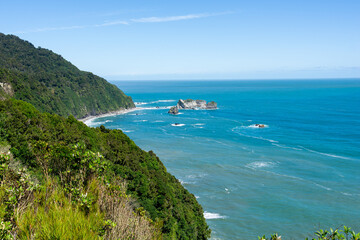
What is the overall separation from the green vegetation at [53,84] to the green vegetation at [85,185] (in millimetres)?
73515

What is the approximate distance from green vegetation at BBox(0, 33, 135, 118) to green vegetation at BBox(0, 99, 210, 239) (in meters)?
73.5

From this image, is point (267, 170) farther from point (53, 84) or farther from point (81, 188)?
point (53, 84)

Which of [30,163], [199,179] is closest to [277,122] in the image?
[199,179]

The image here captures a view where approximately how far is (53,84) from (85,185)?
141m

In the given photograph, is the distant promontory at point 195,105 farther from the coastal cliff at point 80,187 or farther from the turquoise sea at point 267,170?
the coastal cliff at point 80,187

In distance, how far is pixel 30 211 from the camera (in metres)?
7.57

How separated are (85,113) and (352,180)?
118127 millimetres

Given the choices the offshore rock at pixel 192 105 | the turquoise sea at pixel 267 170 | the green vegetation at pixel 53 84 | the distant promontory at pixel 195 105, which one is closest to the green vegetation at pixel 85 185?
the turquoise sea at pixel 267 170

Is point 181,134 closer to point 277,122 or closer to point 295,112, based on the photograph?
point 277,122

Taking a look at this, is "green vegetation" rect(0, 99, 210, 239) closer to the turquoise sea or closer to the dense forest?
the dense forest

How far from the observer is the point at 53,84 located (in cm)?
13525

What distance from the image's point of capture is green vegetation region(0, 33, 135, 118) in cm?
10594

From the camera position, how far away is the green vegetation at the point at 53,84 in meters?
106

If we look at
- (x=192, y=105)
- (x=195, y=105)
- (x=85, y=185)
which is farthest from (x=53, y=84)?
(x=85, y=185)
